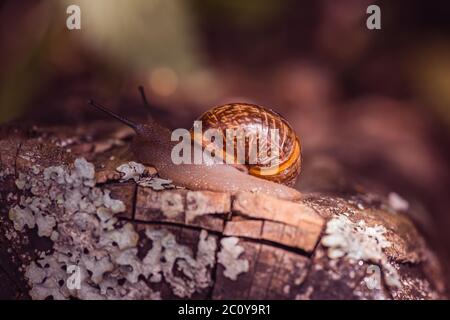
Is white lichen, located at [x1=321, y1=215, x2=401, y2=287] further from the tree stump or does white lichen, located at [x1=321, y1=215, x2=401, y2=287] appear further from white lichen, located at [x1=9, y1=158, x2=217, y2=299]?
white lichen, located at [x1=9, y1=158, x2=217, y2=299]

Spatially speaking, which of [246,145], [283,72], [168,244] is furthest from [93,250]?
[283,72]

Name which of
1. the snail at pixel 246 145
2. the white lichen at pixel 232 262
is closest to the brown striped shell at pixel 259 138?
the snail at pixel 246 145

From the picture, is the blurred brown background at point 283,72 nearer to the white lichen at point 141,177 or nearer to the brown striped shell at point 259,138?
the brown striped shell at point 259,138

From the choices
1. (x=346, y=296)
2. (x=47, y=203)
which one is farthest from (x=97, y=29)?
(x=346, y=296)

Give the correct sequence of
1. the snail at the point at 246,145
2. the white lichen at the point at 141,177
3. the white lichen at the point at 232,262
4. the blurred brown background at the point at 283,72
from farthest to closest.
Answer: the blurred brown background at the point at 283,72 → the snail at the point at 246,145 → the white lichen at the point at 141,177 → the white lichen at the point at 232,262

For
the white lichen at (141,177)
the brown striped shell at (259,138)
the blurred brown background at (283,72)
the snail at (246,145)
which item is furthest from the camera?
the blurred brown background at (283,72)

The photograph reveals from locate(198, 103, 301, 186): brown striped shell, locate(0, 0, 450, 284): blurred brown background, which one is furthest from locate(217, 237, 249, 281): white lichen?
locate(0, 0, 450, 284): blurred brown background
